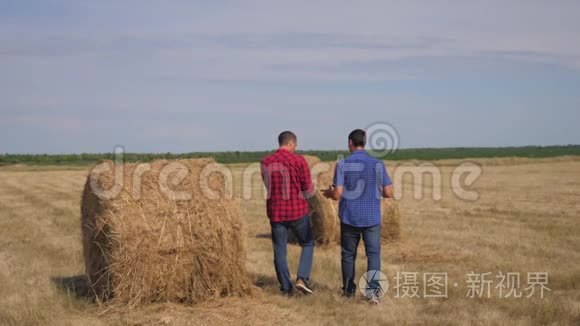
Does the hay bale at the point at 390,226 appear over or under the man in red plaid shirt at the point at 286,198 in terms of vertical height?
under

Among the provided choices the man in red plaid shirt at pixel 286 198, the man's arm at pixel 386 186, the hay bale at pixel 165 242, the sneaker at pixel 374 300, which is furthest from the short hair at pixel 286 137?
the sneaker at pixel 374 300

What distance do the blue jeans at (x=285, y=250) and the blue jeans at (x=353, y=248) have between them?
47cm

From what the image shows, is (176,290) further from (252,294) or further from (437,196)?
(437,196)

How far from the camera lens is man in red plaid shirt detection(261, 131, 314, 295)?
8.23 metres

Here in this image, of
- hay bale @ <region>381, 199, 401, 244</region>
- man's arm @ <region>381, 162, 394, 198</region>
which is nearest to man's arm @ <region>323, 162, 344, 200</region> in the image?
man's arm @ <region>381, 162, 394, 198</region>

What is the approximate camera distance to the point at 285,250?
8328 millimetres

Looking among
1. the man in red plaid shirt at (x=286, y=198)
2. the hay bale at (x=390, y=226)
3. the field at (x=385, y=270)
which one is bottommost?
the field at (x=385, y=270)

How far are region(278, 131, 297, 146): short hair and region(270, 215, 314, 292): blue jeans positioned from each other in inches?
37.1

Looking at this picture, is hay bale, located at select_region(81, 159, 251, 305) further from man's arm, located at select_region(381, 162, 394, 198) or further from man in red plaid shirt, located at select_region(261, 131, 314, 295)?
man's arm, located at select_region(381, 162, 394, 198)

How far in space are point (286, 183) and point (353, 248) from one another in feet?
3.62

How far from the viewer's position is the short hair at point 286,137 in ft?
27.4

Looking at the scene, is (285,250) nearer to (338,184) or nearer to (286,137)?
(338,184)

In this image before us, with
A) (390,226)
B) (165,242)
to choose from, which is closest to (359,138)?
(165,242)

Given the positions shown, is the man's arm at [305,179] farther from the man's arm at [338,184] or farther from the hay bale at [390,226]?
the hay bale at [390,226]
